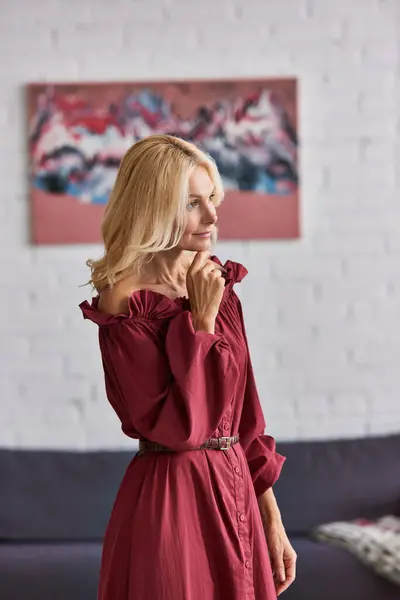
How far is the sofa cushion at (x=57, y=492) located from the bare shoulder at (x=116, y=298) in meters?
1.86

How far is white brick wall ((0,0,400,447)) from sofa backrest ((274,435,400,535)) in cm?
18

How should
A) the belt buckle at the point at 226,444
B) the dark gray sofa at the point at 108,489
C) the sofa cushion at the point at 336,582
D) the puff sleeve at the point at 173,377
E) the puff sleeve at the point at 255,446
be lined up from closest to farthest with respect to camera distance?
the puff sleeve at the point at 173,377, the belt buckle at the point at 226,444, the puff sleeve at the point at 255,446, the sofa cushion at the point at 336,582, the dark gray sofa at the point at 108,489

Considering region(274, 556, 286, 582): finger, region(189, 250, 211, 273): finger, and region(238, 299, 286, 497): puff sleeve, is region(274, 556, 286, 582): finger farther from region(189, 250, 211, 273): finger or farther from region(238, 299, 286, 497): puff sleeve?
region(189, 250, 211, 273): finger

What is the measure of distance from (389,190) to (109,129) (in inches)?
44.5

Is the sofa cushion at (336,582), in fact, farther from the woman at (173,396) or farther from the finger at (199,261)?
the finger at (199,261)

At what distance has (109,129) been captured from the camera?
3793 mm

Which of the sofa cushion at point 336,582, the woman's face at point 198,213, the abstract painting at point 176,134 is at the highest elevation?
the abstract painting at point 176,134

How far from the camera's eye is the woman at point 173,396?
1729mm

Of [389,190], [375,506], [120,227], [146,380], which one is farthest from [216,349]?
[389,190]

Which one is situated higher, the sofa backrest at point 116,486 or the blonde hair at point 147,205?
the blonde hair at point 147,205

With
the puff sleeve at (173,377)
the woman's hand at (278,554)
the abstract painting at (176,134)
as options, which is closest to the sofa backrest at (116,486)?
the abstract painting at (176,134)

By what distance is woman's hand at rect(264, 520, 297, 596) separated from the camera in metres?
1.91

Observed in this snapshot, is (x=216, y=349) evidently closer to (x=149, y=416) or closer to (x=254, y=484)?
(x=149, y=416)

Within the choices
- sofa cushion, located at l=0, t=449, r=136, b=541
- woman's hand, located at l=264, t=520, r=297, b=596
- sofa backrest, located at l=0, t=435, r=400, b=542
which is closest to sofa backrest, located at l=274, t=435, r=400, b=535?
sofa backrest, located at l=0, t=435, r=400, b=542
